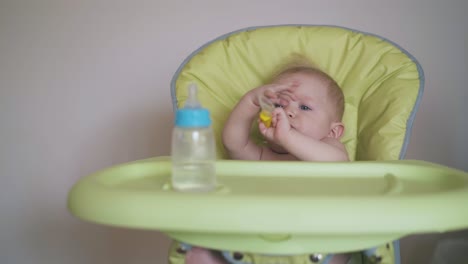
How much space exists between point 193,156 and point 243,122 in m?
0.32

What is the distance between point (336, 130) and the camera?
1027 mm

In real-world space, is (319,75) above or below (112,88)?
above

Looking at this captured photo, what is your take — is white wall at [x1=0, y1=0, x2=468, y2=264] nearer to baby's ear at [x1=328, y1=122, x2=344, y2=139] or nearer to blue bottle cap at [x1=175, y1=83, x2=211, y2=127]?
baby's ear at [x1=328, y1=122, x2=344, y2=139]

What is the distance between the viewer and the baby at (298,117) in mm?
867

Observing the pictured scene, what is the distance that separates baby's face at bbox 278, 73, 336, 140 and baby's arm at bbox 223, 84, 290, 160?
0.15ft

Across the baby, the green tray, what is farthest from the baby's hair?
the green tray

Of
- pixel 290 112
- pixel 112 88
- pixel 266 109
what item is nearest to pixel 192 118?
pixel 266 109

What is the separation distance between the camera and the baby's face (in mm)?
974

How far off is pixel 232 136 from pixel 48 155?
2.77 feet

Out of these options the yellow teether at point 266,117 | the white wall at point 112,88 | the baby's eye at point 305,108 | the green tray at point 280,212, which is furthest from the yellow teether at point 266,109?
the white wall at point 112,88

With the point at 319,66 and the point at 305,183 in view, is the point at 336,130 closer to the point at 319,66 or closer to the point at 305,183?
the point at 319,66

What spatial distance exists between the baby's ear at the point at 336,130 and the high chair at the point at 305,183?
0.03 meters

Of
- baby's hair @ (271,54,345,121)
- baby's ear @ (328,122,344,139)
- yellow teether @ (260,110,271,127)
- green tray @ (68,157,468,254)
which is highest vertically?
baby's hair @ (271,54,345,121)

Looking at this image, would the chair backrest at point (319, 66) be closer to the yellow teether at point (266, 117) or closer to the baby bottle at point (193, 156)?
the yellow teether at point (266, 117)
